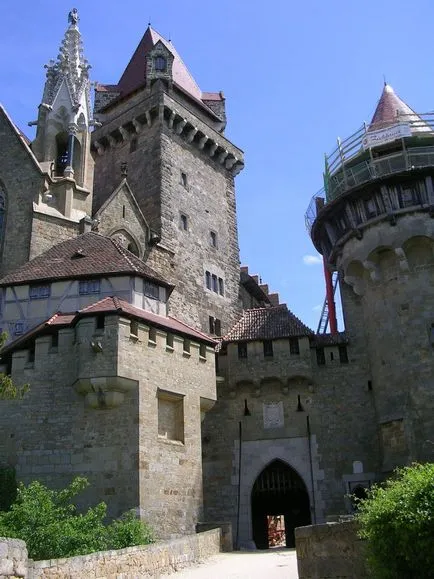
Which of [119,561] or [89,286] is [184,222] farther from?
[119,561]

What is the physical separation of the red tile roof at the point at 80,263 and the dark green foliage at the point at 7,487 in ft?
20.8

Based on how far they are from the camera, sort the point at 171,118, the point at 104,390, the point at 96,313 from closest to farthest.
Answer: the point at 104,390
the point at 96,313
the point at 171,118

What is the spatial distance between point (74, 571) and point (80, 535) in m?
3.27

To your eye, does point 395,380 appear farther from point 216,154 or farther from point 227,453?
point 216,154

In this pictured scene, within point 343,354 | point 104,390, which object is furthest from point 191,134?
point 104,390

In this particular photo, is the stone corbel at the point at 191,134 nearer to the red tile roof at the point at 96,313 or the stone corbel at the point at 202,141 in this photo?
the stone corbel at the point at 202,141

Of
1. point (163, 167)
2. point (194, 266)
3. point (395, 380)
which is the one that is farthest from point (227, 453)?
point (163, 167)

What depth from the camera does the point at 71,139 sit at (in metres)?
30.4

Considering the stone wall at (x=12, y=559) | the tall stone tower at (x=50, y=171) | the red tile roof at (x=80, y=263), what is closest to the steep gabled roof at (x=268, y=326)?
the red tile roof at (x=80, y=263)

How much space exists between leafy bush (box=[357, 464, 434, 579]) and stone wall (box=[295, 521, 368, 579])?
1.50 metres

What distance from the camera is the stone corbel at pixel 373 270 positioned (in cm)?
2566

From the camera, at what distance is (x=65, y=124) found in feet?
103

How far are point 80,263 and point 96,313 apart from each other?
3.43 m

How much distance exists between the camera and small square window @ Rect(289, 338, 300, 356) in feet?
85.9
